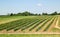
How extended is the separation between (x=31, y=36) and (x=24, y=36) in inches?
37.2

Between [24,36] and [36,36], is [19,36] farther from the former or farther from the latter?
[36,36]

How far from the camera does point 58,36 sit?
777 inches

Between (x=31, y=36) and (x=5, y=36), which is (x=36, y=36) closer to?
(x=31, y=36)

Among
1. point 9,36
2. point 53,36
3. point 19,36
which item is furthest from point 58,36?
point 9,36

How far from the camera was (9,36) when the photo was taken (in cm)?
1972

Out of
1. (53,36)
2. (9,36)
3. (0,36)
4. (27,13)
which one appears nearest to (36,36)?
(53,36)

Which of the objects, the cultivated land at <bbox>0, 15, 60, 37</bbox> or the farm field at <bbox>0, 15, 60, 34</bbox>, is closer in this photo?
the cultivated land at <bbox>0, 15, 60, 37</bbox>

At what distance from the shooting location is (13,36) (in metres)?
19.7

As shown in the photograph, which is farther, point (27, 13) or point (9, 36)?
point (27, 13)

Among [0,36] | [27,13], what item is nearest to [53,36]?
[0,36]

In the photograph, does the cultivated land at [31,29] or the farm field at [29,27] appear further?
the farm field at [29,27]

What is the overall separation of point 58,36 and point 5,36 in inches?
282

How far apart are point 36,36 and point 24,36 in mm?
1619

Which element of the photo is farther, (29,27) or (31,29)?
(29,27)
